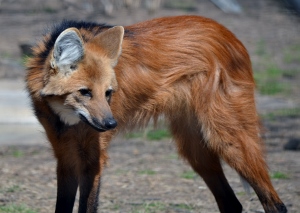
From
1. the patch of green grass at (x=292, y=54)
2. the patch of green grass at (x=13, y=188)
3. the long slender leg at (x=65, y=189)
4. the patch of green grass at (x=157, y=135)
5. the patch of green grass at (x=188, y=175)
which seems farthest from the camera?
the patch of green grass at (x=292, y=54)

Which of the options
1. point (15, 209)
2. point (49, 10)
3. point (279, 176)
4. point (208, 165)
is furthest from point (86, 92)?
point (49, 10)

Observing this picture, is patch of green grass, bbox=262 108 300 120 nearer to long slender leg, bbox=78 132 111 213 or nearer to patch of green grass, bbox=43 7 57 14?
long slender leg, bbox=78 132 111 213

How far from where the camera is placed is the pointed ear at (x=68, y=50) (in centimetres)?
359

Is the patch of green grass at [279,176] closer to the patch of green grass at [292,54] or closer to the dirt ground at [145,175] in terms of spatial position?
the dirt ground at [145,175]

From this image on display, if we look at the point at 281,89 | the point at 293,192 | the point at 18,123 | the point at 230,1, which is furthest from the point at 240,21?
the point at 293,192

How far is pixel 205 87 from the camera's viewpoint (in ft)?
13.6

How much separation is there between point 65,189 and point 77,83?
780mm

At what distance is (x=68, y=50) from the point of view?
Answer: 3.65m

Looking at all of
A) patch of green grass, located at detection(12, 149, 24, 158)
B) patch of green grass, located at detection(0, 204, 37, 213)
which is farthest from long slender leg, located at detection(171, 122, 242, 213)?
patch of green grass, located at detection(12, 149, 24, 158)

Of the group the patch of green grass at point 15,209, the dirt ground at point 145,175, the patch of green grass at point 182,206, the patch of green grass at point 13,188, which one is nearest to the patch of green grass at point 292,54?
the dirt ground at point 145,175

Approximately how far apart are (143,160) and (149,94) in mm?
2034

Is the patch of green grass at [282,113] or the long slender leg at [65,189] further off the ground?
the long slender leg at [65,189]

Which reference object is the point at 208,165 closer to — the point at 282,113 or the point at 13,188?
the point at 13,188

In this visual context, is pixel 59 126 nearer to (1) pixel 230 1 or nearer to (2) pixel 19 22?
(2) pixel 19 22
